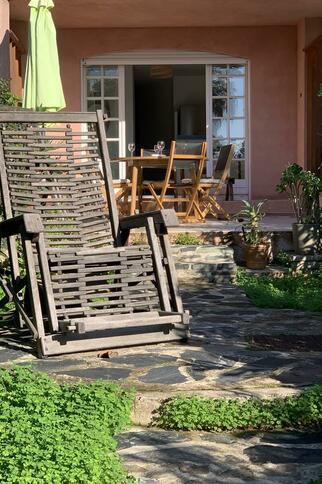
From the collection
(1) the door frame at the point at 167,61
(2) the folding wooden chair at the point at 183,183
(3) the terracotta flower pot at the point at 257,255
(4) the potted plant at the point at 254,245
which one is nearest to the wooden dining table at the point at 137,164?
(2) the folding wooden chair at the point at 183,183

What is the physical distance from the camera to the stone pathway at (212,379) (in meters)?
2.85

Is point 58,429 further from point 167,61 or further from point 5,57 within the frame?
point 167,61

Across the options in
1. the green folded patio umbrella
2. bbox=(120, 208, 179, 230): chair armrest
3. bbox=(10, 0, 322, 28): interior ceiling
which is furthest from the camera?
bbox=(10, 0, 322, 28): interior ceiling

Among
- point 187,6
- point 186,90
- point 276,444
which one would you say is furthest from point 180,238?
point 186,90

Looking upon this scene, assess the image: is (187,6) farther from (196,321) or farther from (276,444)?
(276,444)

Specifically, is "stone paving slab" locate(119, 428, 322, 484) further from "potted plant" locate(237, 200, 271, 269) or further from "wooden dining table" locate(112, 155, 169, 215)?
"wooden dining table" locate(112, 155, 169, 215)

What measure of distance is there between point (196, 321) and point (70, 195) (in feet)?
3.87

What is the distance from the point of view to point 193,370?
3.84 meters

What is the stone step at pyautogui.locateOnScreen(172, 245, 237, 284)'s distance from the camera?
24.1ft

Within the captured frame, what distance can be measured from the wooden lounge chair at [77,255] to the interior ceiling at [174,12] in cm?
531

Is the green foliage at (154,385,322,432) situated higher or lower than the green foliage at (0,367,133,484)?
lower

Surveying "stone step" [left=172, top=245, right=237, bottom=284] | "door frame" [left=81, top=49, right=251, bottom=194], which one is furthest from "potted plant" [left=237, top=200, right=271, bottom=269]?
"door frame" [left=81, top=49, right=251, bottom=194]

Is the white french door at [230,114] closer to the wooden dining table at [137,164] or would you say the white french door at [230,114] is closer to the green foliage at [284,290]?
the wooden dining table at [137,164]

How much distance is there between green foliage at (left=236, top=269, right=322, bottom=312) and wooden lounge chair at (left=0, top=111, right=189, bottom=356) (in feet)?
4.75
